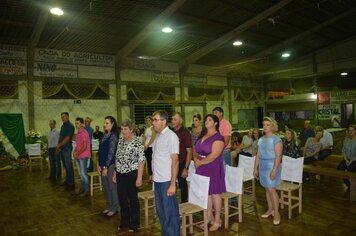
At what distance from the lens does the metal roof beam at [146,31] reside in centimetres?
799

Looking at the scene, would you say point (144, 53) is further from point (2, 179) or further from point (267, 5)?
point (2, 179)

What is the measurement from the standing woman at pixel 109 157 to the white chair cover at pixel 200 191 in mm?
1167

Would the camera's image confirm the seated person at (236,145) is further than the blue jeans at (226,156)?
Yes

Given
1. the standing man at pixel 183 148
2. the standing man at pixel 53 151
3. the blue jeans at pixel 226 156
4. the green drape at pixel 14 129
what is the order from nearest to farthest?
the standing man at pixel 183 148
the blue jeans at pixel 226 156
the standing man at pixel 53 151
the green drape at pixel 14 129

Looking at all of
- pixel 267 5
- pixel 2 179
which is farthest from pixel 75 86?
pixel 267 5

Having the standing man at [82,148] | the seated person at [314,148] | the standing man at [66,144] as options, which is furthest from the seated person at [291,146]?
the standing man at [66,144]

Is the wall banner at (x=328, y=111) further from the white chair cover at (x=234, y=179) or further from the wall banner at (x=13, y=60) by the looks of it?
the wall banner at (x=13, y=60)

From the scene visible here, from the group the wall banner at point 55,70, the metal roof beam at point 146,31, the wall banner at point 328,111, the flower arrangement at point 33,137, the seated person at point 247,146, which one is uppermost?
the metal roof beam at point 146,31

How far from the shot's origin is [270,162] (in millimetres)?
3406

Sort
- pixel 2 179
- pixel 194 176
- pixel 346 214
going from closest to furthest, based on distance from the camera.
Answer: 1. pixel 194 176
2. pixel 346 214
3. pixel 2 179

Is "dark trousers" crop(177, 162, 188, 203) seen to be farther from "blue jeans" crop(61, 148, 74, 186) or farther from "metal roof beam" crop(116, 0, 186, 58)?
"metal roof beam" crop(116, 0, 186, 58)

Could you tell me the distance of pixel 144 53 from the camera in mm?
11328

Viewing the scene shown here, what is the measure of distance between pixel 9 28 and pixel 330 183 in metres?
8.96

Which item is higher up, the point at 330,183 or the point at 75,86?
the point at 75,86
